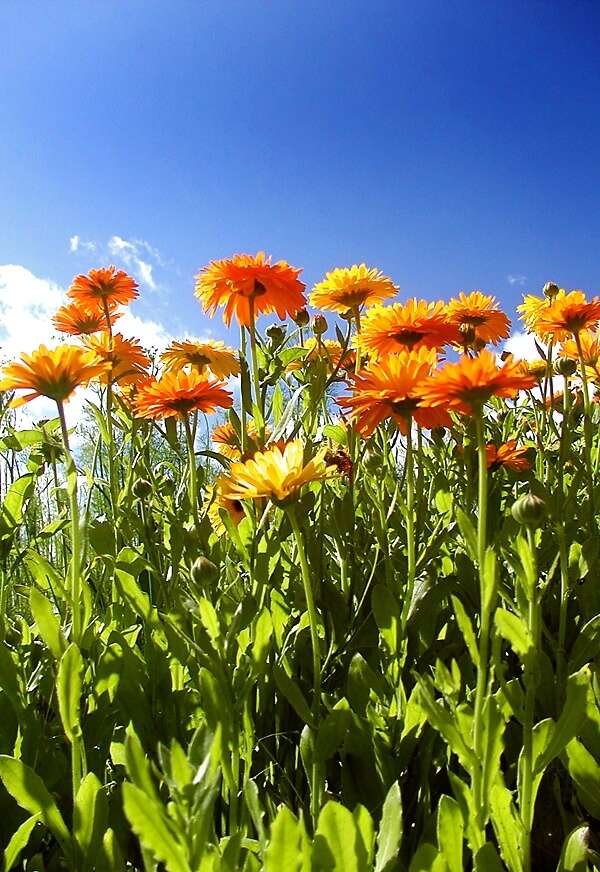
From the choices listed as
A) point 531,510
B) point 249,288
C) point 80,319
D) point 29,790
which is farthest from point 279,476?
point 80,319

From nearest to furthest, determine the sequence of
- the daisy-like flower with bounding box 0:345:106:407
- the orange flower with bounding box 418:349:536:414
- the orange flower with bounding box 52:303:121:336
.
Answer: the orange flower with bounding box 418:349:536:414 → the daisy-like flower with bounding box 0:345:106:407 → the orange flower with bounding box 52:303:121:336

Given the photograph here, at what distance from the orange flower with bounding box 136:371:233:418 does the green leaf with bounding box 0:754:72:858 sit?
0.61 m

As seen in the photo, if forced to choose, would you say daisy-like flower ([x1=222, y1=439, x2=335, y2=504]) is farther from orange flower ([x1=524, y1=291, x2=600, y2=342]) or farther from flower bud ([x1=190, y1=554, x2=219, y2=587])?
orange flower ([x1=524, y1=291, x2=600, y2=342])

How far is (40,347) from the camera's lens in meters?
0.96

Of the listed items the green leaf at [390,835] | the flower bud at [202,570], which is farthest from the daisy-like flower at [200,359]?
the green leaf at [390,835]

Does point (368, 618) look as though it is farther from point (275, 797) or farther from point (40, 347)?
point (40, 347)

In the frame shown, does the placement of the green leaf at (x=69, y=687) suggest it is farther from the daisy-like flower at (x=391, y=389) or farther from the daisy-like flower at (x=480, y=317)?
the daisy-like flower at (x=480, y=317)

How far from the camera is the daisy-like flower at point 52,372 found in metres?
0.94

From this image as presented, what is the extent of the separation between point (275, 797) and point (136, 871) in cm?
20

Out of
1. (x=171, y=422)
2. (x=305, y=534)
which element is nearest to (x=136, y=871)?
(x=305, y=534)

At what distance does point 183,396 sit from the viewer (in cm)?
124

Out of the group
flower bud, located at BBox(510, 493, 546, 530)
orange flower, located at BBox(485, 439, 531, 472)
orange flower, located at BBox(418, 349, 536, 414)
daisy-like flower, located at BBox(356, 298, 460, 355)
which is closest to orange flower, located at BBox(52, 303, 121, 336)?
daisy-like flower, located at BBox(356, 298, 460, 355)

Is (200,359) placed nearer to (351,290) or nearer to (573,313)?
(351,290)

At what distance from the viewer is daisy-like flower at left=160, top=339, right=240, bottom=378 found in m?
1.60
